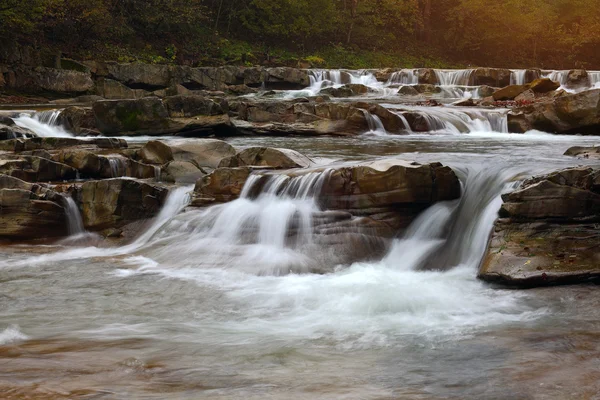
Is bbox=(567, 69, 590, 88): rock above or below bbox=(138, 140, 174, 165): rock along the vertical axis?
above

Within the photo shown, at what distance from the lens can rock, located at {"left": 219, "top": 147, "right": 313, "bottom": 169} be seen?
1071cm

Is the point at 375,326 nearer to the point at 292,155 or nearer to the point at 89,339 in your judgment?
the point at 89,339

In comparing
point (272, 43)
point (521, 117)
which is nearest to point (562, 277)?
point (521, 117)

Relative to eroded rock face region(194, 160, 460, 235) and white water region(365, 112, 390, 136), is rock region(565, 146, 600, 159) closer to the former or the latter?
eroded rock face region(194, 160, 460, 235)

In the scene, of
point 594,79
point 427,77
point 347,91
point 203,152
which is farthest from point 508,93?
point 203,152

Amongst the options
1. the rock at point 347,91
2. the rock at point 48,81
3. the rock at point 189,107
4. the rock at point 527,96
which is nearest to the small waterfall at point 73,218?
the rock at point 189,107

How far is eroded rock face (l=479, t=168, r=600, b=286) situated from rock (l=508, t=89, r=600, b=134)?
9.62 m

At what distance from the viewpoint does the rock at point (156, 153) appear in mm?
12008

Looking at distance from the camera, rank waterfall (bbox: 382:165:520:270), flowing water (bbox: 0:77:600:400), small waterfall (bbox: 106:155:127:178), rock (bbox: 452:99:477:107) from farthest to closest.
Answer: rock (bbox: 452:99:477:107), small waterfall (bbox: 106:155:127:178), waterfall (bbox: 382:165:520:270), flowing water (bbox: 0:77:600:400)

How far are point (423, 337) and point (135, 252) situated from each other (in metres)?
4.91

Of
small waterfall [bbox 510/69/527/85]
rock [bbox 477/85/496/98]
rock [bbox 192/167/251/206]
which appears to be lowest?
rock [bbox 192/167/251/206]

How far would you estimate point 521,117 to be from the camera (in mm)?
17781

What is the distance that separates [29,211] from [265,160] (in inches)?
148

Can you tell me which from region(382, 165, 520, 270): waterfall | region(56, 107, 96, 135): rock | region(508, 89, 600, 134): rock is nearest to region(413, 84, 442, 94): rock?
region(508, 89, 600, 134): rock
